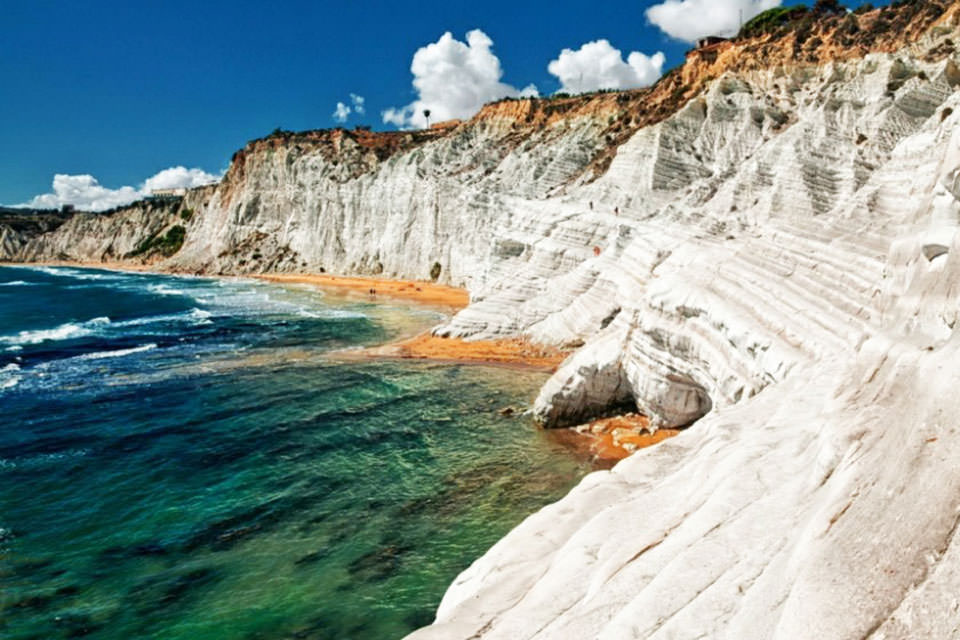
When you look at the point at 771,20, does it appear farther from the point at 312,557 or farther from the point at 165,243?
the point at 165,243

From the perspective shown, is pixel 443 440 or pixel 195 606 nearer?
pixel 195 606

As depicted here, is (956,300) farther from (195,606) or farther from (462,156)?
(462,156)

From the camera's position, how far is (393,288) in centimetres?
6266

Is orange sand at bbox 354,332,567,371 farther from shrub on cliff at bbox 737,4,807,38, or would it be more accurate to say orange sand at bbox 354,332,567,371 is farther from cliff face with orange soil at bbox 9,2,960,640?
shrub on cliff at bbox 737,4,807,38

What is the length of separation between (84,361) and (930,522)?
1454 inches

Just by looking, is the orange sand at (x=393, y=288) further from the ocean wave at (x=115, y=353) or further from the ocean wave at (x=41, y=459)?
the ocean wave at (x=41, y=459)

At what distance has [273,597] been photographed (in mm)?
10836

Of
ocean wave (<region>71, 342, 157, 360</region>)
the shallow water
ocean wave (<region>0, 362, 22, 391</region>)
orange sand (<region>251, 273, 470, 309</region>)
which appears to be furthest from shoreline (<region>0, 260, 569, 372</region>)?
ocean wave (<region>0, 362, 22, 391</region>)

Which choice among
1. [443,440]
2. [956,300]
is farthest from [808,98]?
[956,300]

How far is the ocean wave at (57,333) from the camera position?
4097 cm

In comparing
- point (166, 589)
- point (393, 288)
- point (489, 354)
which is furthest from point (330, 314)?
point (166, 589)

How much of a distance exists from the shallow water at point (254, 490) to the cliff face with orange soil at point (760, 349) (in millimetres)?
3467

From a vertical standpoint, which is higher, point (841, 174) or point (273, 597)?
point (841, 174)

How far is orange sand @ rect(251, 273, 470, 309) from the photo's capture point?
5272cm
